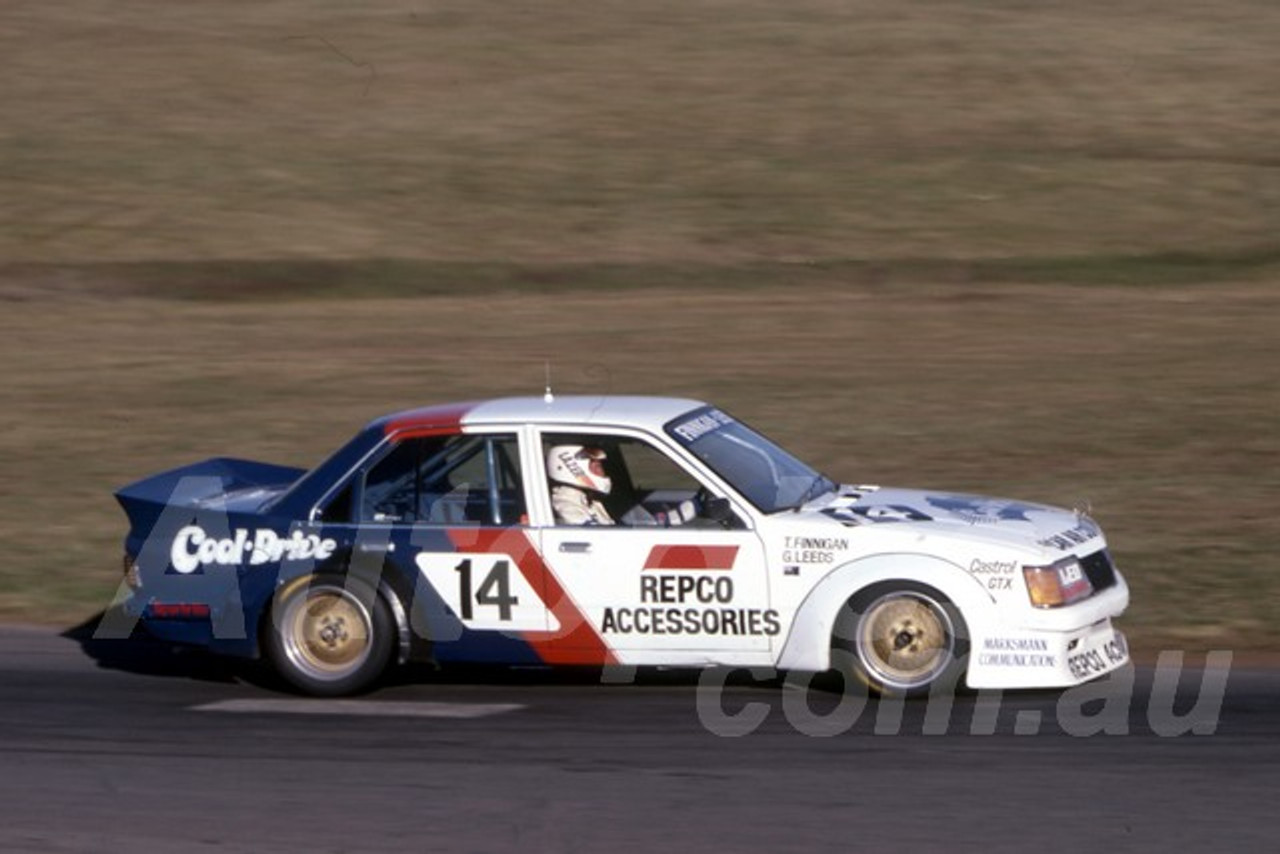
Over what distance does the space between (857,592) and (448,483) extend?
2.01 metres

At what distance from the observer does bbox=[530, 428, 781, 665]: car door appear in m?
8.86

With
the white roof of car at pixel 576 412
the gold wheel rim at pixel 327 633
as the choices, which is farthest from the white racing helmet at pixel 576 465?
the gold wheel rim at pixel 327 633

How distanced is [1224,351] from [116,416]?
10.3m

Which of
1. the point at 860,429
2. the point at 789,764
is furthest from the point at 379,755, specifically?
the point at 860,429

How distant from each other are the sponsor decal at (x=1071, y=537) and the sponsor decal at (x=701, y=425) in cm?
167

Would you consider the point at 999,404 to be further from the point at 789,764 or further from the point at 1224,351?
the point at 789,764

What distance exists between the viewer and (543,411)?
9.43 m

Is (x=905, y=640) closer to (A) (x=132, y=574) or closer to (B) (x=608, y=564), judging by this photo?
(B) (x=608, y=564)

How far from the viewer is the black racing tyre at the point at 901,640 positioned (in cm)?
867

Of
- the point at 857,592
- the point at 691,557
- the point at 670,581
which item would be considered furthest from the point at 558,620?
the point at 857,592

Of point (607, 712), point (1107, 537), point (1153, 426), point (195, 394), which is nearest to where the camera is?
point (607, 712)

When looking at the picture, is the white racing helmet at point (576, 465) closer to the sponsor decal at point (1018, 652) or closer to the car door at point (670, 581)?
the car door at point (670, 581)

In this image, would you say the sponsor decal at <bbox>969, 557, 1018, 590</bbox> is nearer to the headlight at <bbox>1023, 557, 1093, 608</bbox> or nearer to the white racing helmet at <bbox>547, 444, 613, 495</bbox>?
the headlight at <bbox>1023, 557, 1093, 608</bbox>

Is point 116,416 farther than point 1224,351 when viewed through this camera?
No
